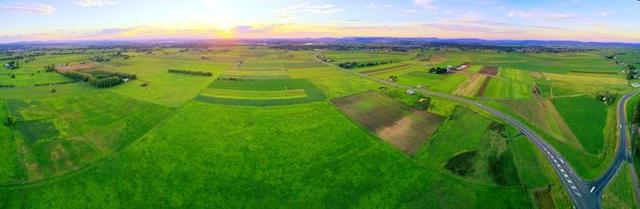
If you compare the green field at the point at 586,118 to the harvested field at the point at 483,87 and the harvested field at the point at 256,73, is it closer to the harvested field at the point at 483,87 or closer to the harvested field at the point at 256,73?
the harvested field at the point at 483,87

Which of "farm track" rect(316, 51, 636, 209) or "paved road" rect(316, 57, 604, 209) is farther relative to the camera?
"farm track" rect(316, 51, 636, 209)

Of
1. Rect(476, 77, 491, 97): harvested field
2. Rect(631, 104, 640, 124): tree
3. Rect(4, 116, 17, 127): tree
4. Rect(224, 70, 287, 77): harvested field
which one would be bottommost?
Rect(4, 116, 17, 127): tree

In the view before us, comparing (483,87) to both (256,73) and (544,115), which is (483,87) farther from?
(256,73)

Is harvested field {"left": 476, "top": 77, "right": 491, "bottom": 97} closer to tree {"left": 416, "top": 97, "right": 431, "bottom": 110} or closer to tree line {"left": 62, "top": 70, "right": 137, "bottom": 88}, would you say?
tree {"left": 416, "top": 97, "right": 431, "bottom": 110}

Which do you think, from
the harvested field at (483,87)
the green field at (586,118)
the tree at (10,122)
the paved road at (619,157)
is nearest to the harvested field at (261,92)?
the tree at (10,122)

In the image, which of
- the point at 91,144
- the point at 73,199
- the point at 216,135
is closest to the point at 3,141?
the point at 91,144

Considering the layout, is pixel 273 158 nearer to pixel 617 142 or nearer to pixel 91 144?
pixel 91 144

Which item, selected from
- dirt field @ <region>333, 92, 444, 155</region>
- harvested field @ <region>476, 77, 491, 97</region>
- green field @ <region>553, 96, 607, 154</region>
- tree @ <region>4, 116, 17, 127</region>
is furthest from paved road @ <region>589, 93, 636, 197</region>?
tree @ <region>4, 116, 17, 127</region>
